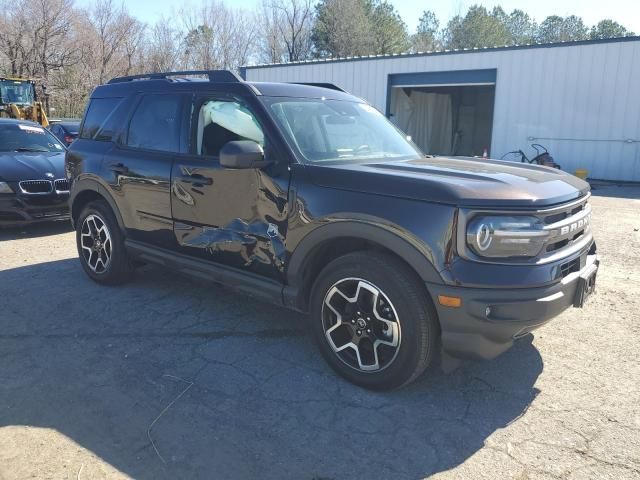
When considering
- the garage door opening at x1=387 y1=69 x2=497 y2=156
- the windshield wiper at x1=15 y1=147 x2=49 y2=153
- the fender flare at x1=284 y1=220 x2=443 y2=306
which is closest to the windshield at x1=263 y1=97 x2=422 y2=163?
the fender flare at x1=284 y1=220 x2=443 y2=306

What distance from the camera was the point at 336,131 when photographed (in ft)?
13.2

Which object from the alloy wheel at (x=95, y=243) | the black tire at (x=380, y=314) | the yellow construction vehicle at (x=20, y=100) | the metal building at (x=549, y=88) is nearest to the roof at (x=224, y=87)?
the alloy wheel at (x=95, y=243)

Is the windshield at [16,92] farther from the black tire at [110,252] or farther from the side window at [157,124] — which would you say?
the side window at [157,124]

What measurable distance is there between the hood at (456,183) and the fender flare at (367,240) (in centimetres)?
22

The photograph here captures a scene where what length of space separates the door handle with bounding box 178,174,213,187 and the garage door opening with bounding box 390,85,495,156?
65.3ft

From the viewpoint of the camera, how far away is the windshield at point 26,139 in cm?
855

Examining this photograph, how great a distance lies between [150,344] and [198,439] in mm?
1329

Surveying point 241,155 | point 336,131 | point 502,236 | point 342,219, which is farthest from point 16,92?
point 502,236

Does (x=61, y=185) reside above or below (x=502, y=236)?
below

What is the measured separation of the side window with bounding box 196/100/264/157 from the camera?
386cm

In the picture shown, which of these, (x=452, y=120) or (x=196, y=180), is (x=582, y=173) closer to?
(x=452, y=120)

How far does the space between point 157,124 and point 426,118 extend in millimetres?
21439

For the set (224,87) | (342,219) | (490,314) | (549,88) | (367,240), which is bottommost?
(490,314)

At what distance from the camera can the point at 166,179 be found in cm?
434
